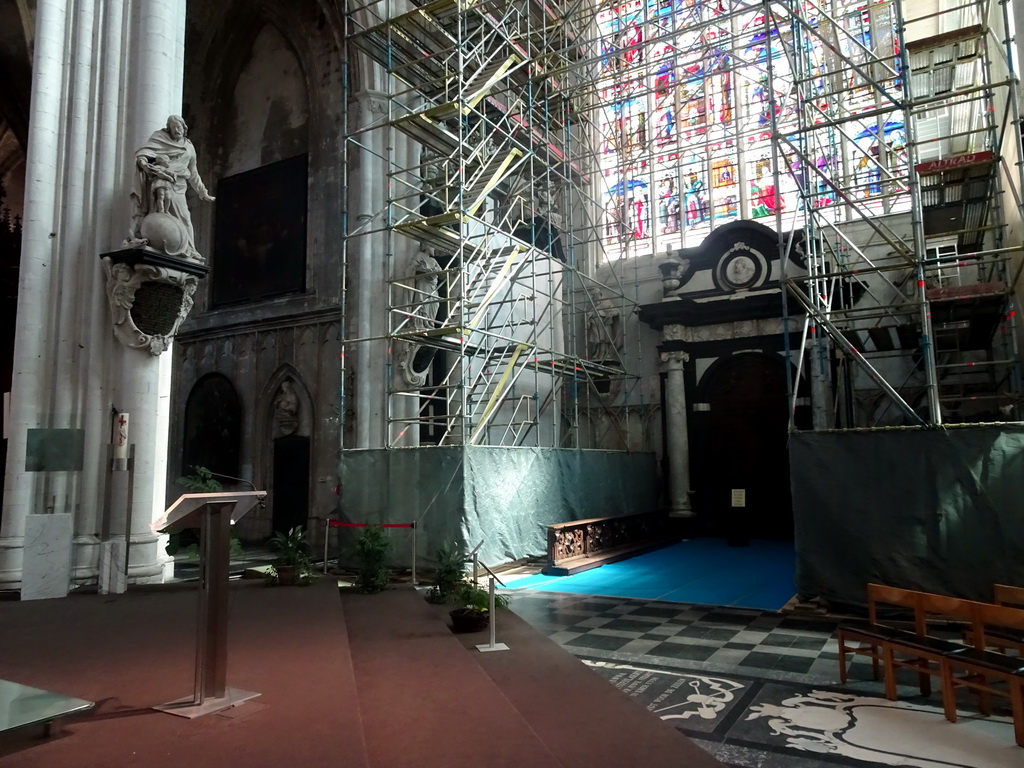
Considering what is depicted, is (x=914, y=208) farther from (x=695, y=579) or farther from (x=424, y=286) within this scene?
(x=424, y=286)

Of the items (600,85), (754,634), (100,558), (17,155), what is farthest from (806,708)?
(17,155)

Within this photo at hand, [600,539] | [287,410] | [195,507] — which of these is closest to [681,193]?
[600,539]

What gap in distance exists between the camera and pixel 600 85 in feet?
60.3

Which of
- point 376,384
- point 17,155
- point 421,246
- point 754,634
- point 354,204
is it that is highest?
point 17,155

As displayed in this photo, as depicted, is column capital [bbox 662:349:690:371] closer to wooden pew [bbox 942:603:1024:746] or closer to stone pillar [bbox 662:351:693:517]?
stone pillar [bbox 662:351:693:517]

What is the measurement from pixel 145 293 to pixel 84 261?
83 cm

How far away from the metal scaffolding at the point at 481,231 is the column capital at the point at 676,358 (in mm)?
886

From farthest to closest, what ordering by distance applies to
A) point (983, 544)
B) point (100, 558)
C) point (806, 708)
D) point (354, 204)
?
point (354, 204), point (100, 558), point (983, 544), point (806, 708)

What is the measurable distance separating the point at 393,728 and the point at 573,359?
34.6 feet

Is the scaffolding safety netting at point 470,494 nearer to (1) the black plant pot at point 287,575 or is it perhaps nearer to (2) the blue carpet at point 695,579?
(2) the blue carpet at point 695,579

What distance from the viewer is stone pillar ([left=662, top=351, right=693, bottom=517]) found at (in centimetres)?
1625

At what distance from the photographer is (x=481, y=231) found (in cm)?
1575

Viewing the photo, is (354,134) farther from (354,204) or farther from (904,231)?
(904,231)

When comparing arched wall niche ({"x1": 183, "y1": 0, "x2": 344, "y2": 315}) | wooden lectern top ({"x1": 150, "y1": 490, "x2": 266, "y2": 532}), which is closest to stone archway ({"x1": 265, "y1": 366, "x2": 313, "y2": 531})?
arched wall niche ({"x1": 183, "y1": 0, "x2": 344, "y2": 315})
